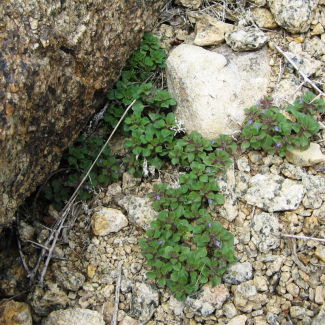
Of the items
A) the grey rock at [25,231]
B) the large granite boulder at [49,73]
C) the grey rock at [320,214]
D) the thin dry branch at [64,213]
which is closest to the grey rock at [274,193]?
the grey rock at [320,214]

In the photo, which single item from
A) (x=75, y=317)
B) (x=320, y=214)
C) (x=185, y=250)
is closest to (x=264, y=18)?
(x=320, y=214)

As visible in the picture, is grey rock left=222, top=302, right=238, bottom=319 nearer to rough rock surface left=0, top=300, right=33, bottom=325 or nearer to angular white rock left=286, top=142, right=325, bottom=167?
angular white rock left=286, top=142, right=325, bottom=167

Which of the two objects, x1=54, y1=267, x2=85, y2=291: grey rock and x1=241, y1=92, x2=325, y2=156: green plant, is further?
x1=241, y1=92, x2=325, y2=156: green plant

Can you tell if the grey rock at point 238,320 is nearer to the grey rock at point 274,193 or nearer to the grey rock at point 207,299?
the grey rock at point 207,299

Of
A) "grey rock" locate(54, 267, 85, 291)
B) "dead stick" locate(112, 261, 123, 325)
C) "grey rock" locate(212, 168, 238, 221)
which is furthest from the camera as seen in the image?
"grey rock" locate(212, 168, 238, 221)

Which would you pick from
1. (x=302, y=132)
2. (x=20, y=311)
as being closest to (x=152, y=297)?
(x=20, y=311)

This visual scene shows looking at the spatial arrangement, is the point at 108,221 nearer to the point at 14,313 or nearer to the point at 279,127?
the point at 14,313

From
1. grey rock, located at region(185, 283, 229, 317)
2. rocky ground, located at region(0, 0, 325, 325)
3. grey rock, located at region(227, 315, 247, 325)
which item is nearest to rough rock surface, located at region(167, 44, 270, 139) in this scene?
rocky ground, located at region(0, 0, 325, 325)
